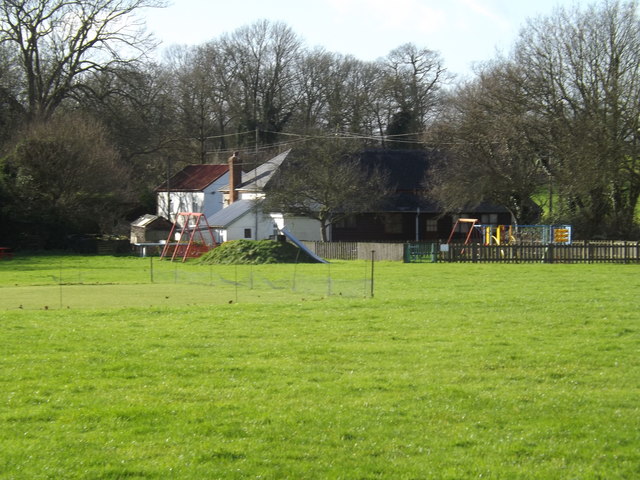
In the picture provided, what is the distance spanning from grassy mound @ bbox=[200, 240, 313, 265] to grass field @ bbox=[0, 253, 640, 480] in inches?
919

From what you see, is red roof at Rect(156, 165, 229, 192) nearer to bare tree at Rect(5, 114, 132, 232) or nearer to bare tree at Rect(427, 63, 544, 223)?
bare tree at Rect(5, 114, 132, 232)

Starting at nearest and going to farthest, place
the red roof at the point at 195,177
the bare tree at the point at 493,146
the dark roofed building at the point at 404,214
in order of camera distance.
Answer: the bare tree at the point at 493,146, the dark roofed building at the point at 404,214, the red roof at the point at 195,177

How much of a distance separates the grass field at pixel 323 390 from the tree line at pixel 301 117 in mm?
33722

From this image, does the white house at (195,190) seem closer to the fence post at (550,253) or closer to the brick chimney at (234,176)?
the brick chimney at (234,176)

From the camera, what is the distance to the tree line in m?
51.9

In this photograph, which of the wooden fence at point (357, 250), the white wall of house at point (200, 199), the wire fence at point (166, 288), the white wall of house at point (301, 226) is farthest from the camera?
the white wall of house at point (200, 199)

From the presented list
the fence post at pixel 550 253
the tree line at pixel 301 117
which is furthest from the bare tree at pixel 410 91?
the fence post at pixel 550 253

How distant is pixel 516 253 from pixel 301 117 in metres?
44.4

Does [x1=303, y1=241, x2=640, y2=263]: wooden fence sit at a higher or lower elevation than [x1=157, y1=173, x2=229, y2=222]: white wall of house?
lower

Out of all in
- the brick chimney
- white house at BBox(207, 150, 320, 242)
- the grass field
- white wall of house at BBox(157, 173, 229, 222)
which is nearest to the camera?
the grass field

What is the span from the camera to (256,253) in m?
45.1

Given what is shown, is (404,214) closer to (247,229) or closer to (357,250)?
(247,229)

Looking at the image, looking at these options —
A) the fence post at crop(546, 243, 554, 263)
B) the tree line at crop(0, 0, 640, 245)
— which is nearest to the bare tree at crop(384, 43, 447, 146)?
the tree line at crop(0, 0, 640, 245)

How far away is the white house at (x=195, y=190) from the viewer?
7881 centimetres
